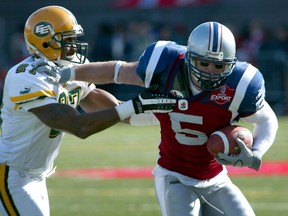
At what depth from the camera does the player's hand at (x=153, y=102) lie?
500cm

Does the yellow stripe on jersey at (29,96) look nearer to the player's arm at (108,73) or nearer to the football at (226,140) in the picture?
the player's arm at (108,73)

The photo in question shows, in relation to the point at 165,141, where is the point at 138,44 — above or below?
below

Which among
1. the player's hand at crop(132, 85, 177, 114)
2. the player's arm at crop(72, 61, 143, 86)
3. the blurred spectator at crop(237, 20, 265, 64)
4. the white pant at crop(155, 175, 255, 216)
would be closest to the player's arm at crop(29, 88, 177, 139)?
the player's hand at crop(132, 85, 177, 114)

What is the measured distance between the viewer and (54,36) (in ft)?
18.9

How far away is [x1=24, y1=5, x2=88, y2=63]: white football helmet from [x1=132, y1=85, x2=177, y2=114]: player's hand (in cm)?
90

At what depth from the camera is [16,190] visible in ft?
17.6

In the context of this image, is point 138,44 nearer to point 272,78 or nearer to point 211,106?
point 272,78

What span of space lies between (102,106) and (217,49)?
123 cm

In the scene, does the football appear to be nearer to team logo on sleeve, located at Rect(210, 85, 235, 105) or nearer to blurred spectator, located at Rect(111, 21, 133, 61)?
team logo on sleeve, located at Rect(210, 85, 235, 105)

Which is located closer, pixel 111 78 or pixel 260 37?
pixel 111 78

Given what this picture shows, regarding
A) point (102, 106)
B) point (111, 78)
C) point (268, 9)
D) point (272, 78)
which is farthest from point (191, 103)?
point (268, 9)

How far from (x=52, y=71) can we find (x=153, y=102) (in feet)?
2.64

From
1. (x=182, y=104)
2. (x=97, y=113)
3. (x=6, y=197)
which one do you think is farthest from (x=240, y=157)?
(x=6, y=197)

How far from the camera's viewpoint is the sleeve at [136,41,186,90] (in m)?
5.27
